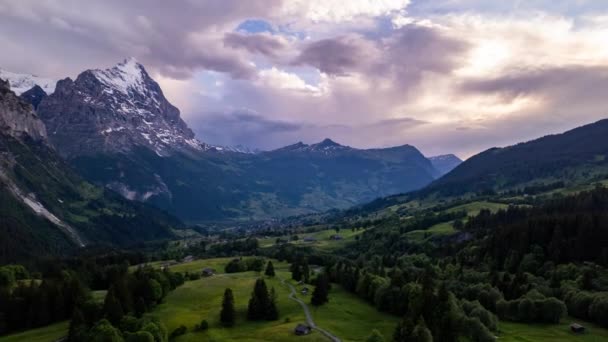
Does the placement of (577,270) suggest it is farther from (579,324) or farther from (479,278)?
(579,324)

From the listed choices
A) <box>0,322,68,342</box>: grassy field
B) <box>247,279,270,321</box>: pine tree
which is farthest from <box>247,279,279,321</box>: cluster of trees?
<box>0,322,68,342</box>: grassy field

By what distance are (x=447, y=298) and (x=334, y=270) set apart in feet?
267

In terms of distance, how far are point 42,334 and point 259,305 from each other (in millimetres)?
56240

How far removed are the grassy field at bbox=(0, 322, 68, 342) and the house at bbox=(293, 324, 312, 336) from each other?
194 feet

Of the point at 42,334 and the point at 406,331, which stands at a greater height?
the point at 406,331

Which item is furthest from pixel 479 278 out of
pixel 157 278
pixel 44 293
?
pixel 44 293

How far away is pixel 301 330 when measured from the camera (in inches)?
4181

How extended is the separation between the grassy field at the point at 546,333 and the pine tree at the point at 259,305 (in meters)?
61.0

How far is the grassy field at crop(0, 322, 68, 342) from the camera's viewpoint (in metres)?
112

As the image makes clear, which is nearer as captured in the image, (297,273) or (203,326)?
(203,326)

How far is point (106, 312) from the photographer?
115625 mm

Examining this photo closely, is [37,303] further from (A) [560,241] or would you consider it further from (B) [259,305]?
(A) [560,241]

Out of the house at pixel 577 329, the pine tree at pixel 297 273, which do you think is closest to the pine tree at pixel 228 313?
the pine tree at pixel 297 273

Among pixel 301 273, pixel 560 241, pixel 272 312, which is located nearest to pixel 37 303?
pixel 272 312
